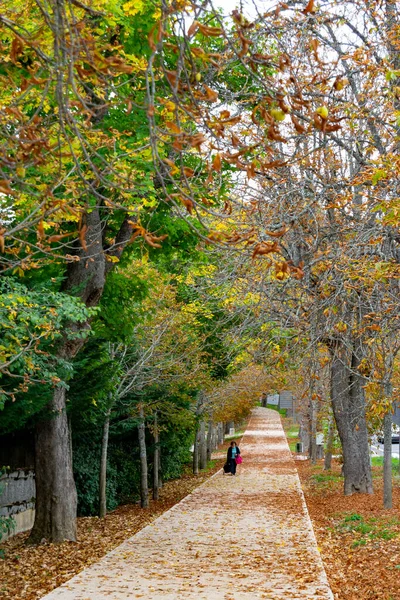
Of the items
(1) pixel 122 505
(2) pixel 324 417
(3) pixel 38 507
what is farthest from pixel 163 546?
(2) pixel 324 417

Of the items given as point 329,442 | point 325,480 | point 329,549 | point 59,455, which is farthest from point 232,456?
point 329,549

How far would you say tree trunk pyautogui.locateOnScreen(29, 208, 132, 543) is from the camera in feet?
49.6

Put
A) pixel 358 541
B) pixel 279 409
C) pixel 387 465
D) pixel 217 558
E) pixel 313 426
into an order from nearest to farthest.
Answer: pixel 217 558
pixel 358 541
pixel 387 465
pixel 313 426
pixel 279 409

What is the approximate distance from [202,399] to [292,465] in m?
8.11

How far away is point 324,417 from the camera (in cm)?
3588

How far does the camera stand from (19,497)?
1775 cm

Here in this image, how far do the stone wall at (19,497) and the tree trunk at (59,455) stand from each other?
3.74 ft

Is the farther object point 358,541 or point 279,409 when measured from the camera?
point 279,409

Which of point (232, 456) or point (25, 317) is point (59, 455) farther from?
point (232, 456)

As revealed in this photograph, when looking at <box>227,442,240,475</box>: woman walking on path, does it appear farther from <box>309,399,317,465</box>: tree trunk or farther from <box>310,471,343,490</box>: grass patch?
<box>309,399,317,465</box>: tree trunk

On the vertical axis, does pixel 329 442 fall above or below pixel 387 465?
below

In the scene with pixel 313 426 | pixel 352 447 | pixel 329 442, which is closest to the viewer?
pixel 352 447

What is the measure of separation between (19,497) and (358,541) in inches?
303

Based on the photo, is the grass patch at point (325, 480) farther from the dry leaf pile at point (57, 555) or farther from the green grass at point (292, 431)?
the green grass at point (292, 431)
